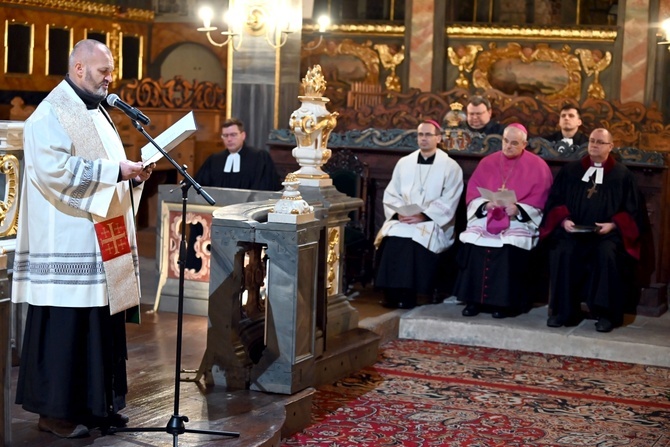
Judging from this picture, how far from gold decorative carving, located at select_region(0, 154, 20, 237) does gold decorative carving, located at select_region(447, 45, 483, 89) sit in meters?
11.9

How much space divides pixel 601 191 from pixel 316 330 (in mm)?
2794

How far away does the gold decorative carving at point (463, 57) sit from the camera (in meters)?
16.9

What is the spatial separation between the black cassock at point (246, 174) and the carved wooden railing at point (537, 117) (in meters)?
1.74

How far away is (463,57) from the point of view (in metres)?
16.9

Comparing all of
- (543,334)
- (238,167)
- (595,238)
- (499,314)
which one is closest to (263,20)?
(238,167)

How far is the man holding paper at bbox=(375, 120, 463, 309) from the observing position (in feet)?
27.6

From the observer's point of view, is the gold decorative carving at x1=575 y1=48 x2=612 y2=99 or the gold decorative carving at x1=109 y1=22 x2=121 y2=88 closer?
the gold decorative carving at x1=575 y1=48 x2=612 y2=99

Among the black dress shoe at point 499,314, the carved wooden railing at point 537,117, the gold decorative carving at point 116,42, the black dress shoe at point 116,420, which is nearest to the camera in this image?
the black dress shoe at point 116,420

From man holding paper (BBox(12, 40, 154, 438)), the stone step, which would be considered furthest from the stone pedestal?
man holding paper (BBox(12, 40, 154, 438))

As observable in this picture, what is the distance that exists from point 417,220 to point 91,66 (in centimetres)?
428

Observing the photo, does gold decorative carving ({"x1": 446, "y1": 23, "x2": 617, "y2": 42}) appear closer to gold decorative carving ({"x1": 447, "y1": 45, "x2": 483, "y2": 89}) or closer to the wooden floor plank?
gold decorative carving ({"x1": 447, "y1": 45, "x2": 483, "y2": 89})

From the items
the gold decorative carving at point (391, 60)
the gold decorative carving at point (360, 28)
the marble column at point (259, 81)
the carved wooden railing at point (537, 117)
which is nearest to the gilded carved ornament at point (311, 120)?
the carved wooden railing at point (537, 117)

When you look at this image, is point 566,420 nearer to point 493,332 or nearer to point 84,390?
point 493,332

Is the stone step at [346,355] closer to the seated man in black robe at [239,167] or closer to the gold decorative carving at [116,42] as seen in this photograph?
the seated man in black robe at [239,167]
